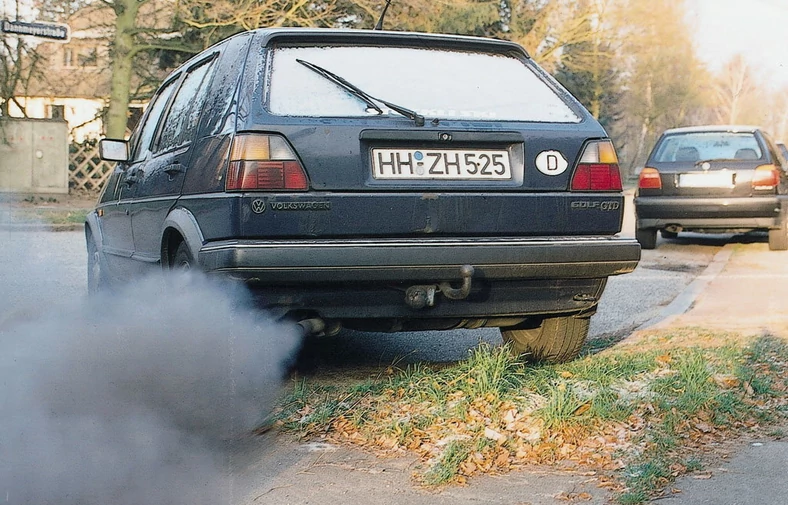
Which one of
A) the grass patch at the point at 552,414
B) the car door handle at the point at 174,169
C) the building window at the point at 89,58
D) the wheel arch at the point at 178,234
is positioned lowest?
the grass patch at the point at 552,414

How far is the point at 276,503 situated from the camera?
3229 mm

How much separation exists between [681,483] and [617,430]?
1.66 feet

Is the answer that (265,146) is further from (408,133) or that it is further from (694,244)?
(694,244)

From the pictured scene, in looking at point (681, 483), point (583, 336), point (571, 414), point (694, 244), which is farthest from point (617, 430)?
point (694, 244)

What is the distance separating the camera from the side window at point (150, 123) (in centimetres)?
581

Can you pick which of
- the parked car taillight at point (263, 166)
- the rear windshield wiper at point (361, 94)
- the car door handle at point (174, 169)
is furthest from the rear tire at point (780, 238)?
the parked car taillight at point (263, 166)

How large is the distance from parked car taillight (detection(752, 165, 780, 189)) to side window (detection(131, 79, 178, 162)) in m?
7.89

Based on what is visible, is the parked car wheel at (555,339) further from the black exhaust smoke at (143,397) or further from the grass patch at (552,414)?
the black exhaust smoke at (143,397)

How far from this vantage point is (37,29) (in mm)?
11242

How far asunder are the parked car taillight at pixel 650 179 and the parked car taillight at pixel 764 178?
1081mm

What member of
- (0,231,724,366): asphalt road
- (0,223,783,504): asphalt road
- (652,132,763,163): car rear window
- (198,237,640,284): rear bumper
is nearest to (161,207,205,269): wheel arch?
(198,237,640,284): rear bumper

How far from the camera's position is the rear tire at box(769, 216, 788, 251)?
12.1 metres

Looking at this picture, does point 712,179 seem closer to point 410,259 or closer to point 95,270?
point 95,270

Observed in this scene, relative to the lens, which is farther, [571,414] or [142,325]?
[142,325]
